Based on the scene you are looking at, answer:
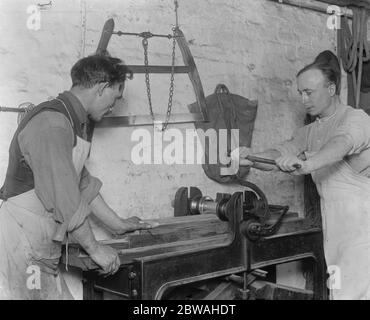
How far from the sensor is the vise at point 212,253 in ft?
6.91

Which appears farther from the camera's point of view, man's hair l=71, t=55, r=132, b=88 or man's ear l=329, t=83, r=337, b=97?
man's ear l=329, t=83, r=337, b=97

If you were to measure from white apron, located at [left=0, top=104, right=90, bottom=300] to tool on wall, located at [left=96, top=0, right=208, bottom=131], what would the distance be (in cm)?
83

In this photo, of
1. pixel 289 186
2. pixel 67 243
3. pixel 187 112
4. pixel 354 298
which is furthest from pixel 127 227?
pixel 289 186

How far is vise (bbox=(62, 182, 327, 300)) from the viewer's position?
6.91ft

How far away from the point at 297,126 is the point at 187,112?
110cm

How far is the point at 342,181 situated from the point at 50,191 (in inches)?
68.7

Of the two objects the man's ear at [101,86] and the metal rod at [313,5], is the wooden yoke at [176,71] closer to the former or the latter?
the man's ear at [101,86]

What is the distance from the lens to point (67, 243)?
214 cm

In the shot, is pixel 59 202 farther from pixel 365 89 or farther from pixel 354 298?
pixel 365 89

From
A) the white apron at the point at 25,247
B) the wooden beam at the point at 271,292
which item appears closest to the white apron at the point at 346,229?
the wooden beam at the point at 271,292

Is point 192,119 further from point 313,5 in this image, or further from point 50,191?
point 313,5
